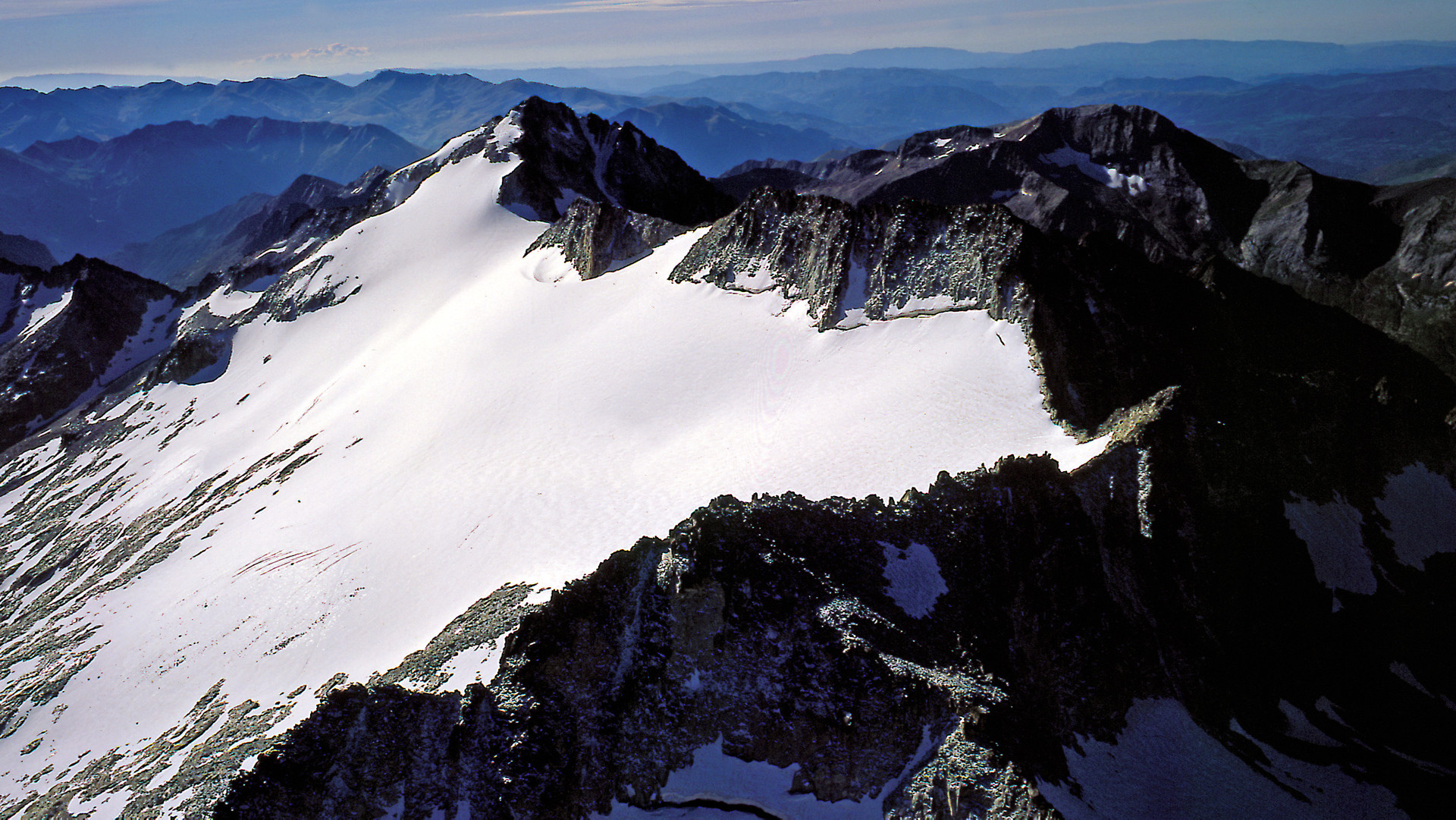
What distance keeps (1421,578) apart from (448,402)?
177 ft

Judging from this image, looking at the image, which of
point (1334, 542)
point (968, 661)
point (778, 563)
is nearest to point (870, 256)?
point (778, 563)

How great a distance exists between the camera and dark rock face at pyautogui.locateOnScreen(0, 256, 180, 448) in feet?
291

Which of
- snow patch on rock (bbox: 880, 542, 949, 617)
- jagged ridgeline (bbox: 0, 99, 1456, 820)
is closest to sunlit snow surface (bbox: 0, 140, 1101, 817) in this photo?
jagged ridgeline (bbox: 0, 99, 1456, 820)

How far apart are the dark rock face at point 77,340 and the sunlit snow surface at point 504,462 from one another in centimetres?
4715

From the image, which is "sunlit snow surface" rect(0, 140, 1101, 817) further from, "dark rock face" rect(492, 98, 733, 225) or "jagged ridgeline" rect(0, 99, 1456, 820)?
"dark rock face" rect(492, 98, 733, 225)

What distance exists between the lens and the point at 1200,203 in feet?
368

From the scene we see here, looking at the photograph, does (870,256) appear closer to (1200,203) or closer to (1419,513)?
(1419,513)

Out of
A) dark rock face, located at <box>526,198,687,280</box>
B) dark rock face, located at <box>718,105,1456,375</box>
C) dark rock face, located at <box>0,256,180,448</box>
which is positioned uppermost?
Result: dark rock face, located at <box>526,198,687,280</box>

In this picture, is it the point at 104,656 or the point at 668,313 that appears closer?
the point at 104,656

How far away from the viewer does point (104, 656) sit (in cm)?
3597

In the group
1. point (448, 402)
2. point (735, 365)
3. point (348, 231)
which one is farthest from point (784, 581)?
point (348, 231)

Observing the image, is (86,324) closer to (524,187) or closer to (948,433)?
(524,187)

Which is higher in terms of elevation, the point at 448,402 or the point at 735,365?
the point at 735,365

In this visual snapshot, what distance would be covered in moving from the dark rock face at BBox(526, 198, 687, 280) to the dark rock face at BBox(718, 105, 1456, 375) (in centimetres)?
3708
